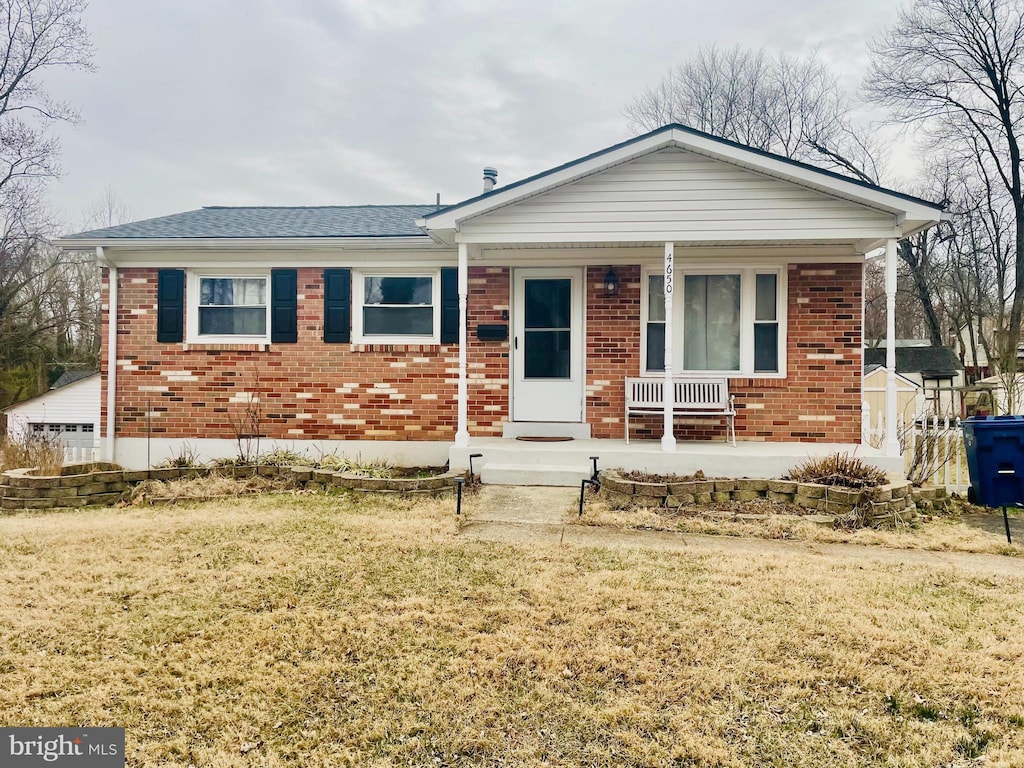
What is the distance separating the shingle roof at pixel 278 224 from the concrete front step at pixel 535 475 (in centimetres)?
357

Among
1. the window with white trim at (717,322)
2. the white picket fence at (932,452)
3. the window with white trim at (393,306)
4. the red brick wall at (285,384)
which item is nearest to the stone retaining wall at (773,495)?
the white picket fence at (932,452)

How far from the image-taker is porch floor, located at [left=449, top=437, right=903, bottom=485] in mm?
7207

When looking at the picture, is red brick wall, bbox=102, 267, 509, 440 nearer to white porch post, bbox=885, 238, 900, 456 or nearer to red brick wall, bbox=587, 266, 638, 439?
red brick wall, bbox=587, 266, 638, 439

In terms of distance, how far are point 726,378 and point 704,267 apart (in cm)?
156

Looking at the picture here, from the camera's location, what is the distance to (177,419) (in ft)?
29.7

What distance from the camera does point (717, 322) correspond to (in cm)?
870

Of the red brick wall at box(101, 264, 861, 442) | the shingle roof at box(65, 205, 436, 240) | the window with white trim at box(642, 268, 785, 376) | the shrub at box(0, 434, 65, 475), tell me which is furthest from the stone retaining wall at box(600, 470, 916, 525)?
the shrub at box(0, 434, 65, 475)

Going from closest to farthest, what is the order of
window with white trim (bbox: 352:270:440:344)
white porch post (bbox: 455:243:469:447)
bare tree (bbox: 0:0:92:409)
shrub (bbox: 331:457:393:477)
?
shrub (bbox: 331:457:393:477) → white porch post (bbox: 455:243:469:447) → window with white trim (bbox: 352:270:440:344) → bare tree (bbox: 0:0:92:409)

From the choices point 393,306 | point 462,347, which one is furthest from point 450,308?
point 462,347

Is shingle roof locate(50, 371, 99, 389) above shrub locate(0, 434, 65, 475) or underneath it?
above

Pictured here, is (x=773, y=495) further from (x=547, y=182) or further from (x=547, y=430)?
(x=547, y=182)

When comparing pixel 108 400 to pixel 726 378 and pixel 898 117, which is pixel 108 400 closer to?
pixel 726 378

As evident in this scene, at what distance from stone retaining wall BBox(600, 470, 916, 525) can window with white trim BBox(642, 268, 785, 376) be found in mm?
2451

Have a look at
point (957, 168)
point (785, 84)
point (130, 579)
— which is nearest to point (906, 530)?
point (130, 579)
